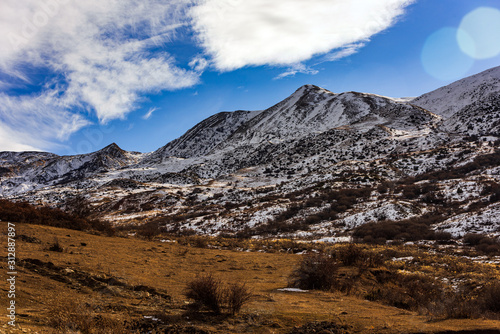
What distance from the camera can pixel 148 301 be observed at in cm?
597

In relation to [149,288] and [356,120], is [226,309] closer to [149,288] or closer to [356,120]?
[149,288]

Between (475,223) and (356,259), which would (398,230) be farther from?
(356,259)

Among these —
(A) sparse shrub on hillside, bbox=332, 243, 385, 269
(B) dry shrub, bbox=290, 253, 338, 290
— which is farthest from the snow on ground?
(B) dry shrub, bbox=290, 253, 338, 290

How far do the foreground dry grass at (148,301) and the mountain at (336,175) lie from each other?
61.2 feet

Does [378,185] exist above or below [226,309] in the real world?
above

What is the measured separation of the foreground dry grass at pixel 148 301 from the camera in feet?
14.9

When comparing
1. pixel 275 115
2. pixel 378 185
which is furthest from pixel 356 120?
pixel 378 185

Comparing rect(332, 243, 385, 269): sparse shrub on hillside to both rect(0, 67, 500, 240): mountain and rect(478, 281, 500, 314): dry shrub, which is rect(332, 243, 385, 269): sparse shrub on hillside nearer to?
rect(478, 281, 500, 314): dry shrub

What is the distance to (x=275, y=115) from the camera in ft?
429

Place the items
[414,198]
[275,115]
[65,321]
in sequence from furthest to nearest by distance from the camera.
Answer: [275,115] < [414,198] < [65,321]

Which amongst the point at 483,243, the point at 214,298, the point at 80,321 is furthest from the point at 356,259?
the point at 483,243

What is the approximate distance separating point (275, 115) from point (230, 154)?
37.5 metres

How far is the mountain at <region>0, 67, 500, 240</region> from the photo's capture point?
97.1ft

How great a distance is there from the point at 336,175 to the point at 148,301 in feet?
160
